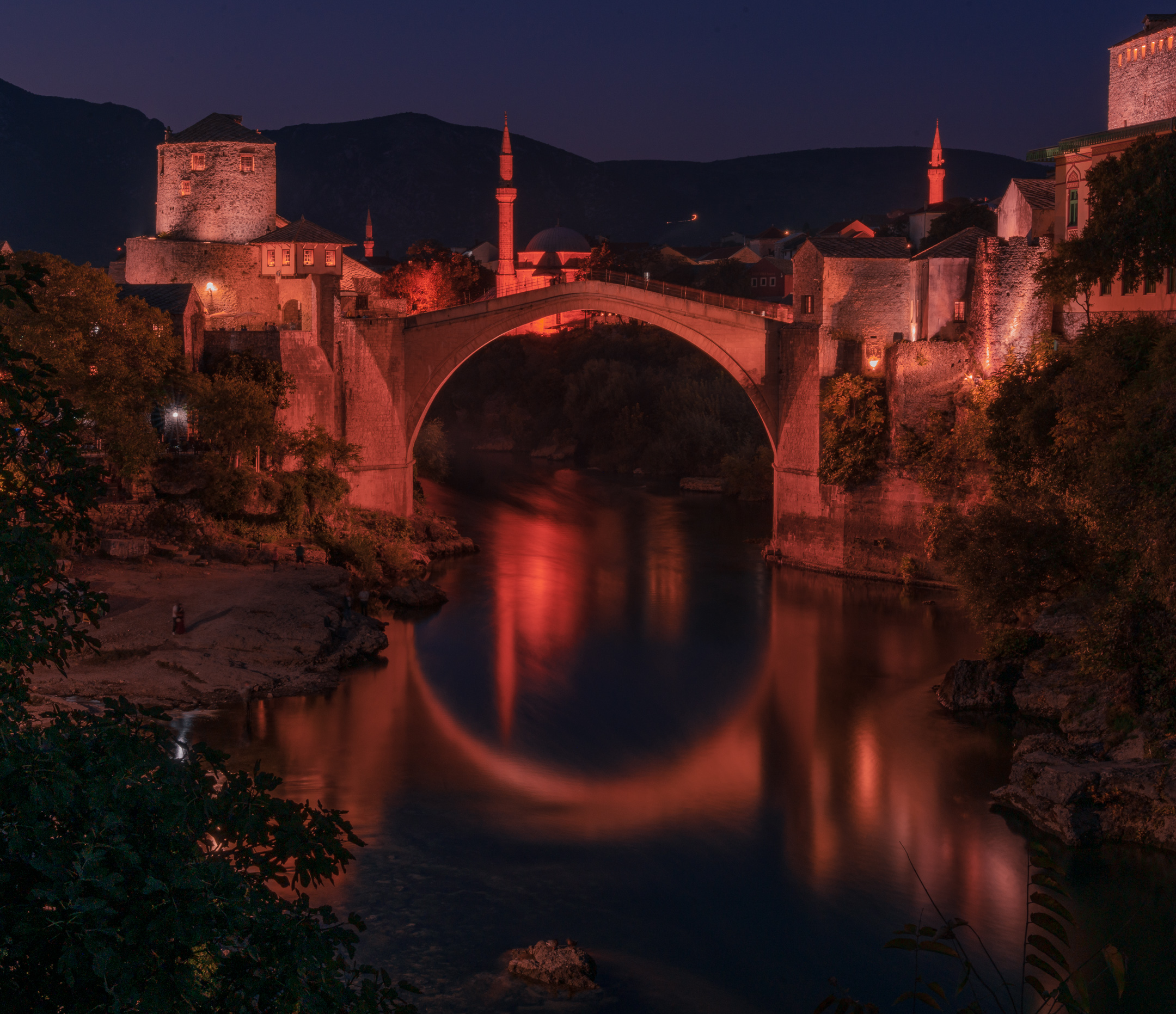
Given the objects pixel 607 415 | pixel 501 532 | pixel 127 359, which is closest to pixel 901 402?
pixel 501 532

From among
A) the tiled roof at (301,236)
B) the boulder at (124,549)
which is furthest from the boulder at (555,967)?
the tiled roof at (301,236)

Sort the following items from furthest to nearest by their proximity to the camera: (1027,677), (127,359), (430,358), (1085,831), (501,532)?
1. (501,532)
2. (430,358)
3. (127,359)
4. (1027,677)
5. (1085,831)

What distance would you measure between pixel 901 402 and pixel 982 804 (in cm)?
1107

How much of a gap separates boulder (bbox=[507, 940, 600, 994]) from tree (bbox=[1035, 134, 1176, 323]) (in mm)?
11404

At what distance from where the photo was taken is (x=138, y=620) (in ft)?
55.2

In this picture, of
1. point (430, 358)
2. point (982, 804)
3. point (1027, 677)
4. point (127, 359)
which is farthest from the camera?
point (430, 358)

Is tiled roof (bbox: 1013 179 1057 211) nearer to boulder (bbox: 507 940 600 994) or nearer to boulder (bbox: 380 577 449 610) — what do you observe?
boulder (bbox: 380 577 449 610)

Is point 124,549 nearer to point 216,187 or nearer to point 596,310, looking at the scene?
point 596,310

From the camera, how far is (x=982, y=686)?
16438 millimetres

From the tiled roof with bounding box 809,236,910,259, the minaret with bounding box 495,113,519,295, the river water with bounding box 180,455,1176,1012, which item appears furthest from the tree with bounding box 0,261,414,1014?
the minaret with bounding box 495,113,519,295

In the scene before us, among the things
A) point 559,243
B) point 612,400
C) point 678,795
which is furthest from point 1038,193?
point 559,243

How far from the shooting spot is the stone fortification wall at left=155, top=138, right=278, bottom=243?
31.2m

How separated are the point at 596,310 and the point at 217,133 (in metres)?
12.2

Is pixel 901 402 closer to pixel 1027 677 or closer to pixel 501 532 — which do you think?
pixel 1027 677
